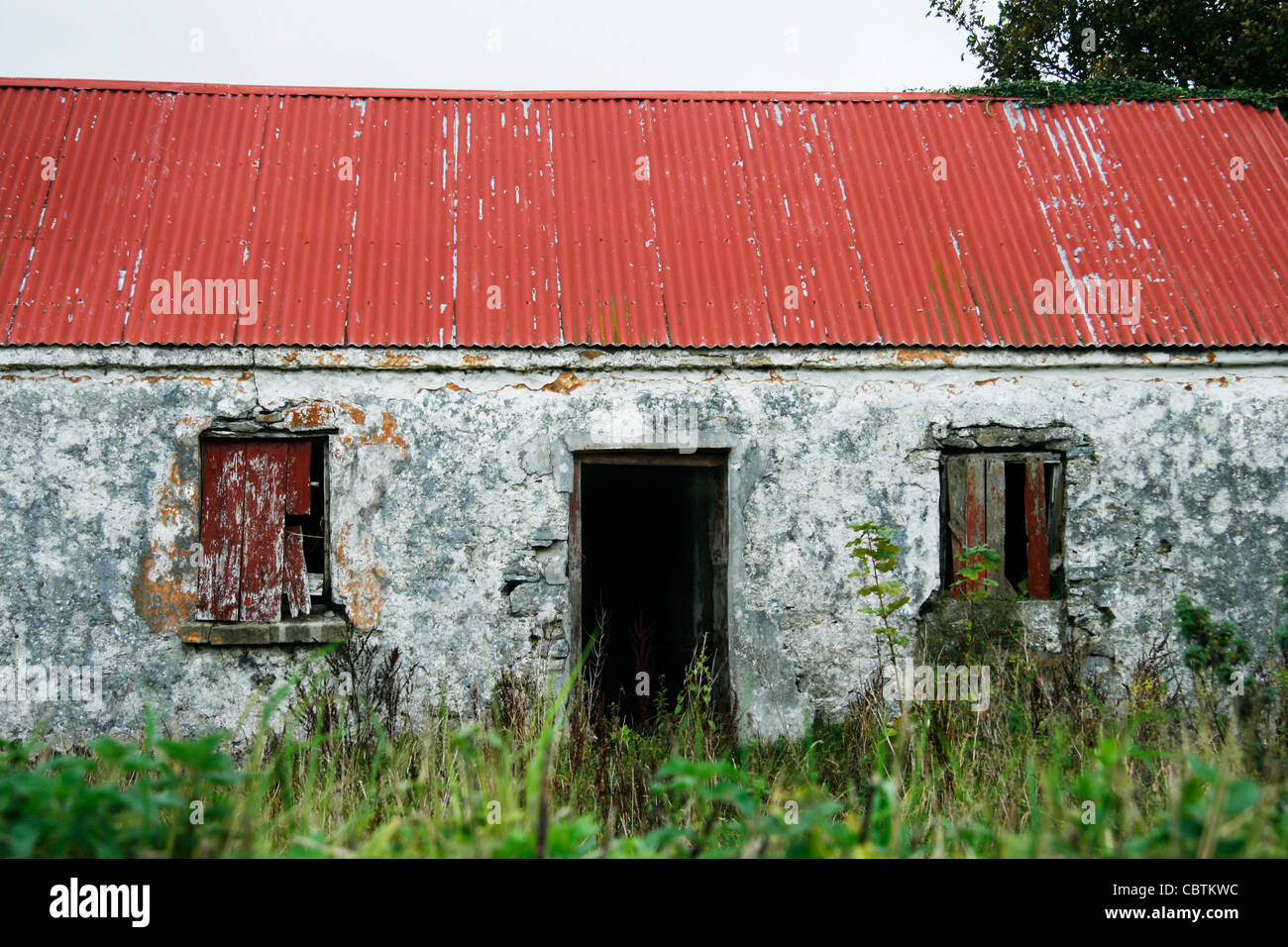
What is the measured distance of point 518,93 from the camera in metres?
8.02

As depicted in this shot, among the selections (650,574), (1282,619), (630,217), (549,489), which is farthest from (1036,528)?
(650,574)

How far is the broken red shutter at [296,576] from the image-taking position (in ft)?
19.3

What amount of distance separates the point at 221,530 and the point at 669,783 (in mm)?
3363

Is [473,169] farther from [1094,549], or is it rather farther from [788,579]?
[1094,549]

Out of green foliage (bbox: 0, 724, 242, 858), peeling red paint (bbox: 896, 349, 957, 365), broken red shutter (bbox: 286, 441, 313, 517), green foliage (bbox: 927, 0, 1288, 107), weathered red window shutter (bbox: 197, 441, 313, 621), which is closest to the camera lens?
green foliage (bbox: 0, 724, 242, 858)

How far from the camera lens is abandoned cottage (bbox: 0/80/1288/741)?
18.9ft

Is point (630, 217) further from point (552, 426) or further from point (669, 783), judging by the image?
point (669, 783)

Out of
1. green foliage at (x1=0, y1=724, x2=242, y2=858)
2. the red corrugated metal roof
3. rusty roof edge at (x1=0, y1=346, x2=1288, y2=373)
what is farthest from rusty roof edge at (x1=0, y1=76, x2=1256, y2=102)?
green foliage at (x1=0, y1=724, x2=242, y2=858)

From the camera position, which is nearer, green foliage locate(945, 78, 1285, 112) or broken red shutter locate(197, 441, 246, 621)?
broken red shutter locate(197, 441, 246, 621)

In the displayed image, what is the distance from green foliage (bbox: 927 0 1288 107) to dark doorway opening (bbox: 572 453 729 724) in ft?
23.3

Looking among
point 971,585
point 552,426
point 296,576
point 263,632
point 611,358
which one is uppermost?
point 611,358

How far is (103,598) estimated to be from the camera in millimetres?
5723

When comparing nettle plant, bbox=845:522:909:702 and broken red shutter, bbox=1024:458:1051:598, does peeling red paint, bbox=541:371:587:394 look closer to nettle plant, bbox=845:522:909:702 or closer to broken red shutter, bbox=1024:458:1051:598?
nettle plant, bbox=845:522:909:702
